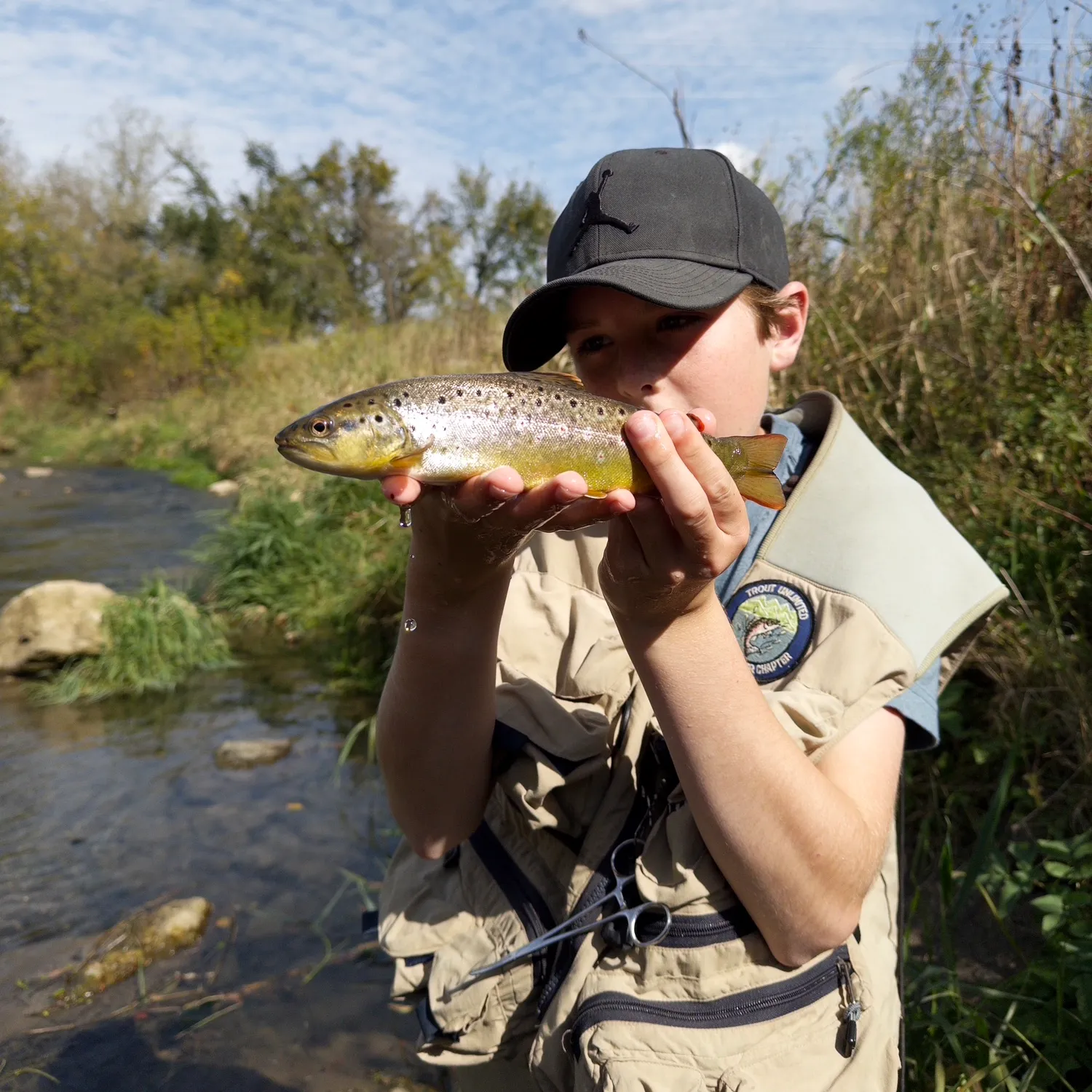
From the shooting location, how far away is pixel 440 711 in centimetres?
201

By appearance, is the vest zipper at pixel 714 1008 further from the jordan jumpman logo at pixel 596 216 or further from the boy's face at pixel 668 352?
the jordan jumpman logo at pixel 596 216

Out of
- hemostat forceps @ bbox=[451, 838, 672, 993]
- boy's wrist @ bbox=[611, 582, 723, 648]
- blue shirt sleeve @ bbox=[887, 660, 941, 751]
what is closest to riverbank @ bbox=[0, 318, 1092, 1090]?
blue shirt sleeve @ bbox=[887, 660, 941, 751]

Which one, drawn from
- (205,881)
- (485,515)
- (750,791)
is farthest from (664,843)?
(205,881)

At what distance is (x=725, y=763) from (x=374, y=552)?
7.44 meters

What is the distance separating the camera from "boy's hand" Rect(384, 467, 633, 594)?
1648 mm

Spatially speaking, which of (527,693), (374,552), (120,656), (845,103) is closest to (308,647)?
(374,552)

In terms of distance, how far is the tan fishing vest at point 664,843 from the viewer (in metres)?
1.72

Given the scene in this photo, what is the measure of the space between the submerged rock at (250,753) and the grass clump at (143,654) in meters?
1.66

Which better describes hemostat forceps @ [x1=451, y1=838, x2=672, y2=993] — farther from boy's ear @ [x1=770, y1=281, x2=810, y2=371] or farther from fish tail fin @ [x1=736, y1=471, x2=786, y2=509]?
boy's ear @ [x1=770, y1=281, x2=810, y2=371]

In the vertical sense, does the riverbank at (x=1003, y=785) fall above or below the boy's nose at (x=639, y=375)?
below

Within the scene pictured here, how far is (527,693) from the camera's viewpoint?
2.14 metres

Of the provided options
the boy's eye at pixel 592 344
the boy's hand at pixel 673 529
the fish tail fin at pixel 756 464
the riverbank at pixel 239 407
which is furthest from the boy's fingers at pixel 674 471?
the riverbank at pixel 239 407

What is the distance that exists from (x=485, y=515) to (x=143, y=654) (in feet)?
24.3

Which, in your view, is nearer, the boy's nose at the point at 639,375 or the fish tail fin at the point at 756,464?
the fish tail fin at the point at 756,464
